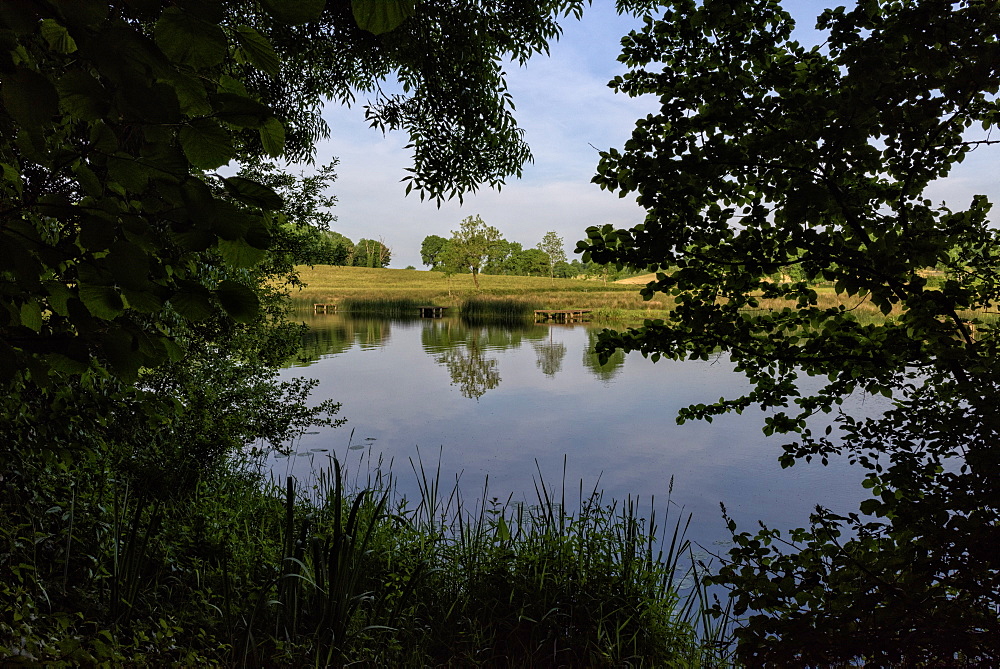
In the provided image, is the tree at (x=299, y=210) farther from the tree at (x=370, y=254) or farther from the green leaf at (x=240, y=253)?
the tree at (x=370, y=254)

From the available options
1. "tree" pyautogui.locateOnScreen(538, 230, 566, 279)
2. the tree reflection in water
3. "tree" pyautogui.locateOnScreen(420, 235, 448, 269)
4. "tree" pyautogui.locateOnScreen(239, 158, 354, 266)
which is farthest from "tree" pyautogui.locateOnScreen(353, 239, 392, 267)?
"tree" pyautogui.locateOnScreen(239, 158, 354, 266)

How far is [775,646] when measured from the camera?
2.09 metres

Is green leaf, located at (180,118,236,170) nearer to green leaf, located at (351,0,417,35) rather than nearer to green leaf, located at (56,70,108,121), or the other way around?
green leaf, located at (56,70,108,121)

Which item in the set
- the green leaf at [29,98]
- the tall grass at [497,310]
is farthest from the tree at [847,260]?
the tall grass at [497,310]

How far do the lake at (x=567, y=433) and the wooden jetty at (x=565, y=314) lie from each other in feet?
52.6

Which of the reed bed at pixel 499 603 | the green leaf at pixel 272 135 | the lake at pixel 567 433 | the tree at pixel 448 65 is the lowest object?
the lake at pixel 567 433

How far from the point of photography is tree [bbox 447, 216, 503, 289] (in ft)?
191

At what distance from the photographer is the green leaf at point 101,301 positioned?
1.23 meters

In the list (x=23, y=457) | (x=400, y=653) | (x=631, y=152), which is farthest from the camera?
(x=400, y=653)

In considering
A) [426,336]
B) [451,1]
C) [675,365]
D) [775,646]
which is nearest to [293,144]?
[451,1]

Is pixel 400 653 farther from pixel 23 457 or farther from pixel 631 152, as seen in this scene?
pixel 631 152

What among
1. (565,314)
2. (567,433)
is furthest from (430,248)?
(567,433)

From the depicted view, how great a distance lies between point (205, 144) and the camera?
1.04 metres

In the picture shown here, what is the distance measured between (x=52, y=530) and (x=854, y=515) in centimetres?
467
